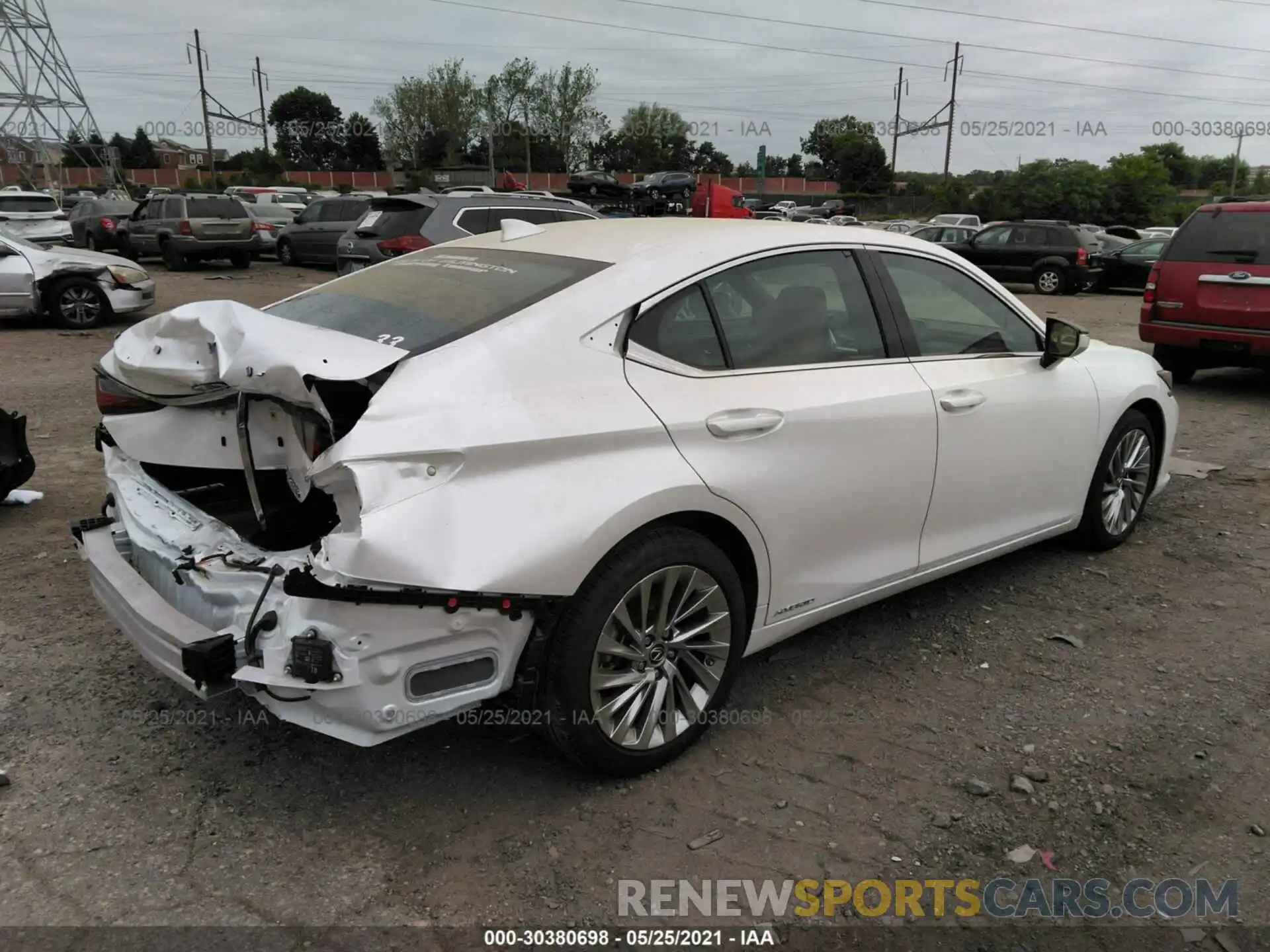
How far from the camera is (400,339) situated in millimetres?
2791

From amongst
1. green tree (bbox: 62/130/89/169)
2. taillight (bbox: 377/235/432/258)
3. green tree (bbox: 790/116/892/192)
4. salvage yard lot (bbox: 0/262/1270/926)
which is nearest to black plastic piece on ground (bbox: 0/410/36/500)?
salvage yard lot (bbox: 0/262/1270/926)

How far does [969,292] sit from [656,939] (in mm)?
2881

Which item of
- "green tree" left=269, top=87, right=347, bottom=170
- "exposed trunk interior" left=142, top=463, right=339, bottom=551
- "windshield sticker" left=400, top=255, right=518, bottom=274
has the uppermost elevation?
"green tree" left=269, top=87, right=347, bottom=170

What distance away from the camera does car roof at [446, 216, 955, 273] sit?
3.12 m

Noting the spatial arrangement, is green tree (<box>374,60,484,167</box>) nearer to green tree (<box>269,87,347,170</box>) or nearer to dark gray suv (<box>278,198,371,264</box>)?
green tree (<box>269,87,347,170</box>)

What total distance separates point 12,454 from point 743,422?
13.9 feet

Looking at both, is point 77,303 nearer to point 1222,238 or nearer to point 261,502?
point 261,502

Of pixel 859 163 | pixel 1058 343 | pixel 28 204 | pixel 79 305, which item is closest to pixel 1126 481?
pixel 1058 343

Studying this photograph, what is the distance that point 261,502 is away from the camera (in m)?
2.99

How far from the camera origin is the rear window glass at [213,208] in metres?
19.8

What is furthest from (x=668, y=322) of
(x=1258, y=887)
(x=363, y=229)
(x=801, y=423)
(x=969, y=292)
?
(x=363, y=229)

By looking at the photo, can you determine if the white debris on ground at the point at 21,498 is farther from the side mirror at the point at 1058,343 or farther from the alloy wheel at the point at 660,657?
the side mirror at the point at 1058,343

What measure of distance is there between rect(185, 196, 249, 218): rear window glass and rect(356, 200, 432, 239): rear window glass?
9.09m

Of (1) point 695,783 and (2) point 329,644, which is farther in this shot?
(1) point 695,783
